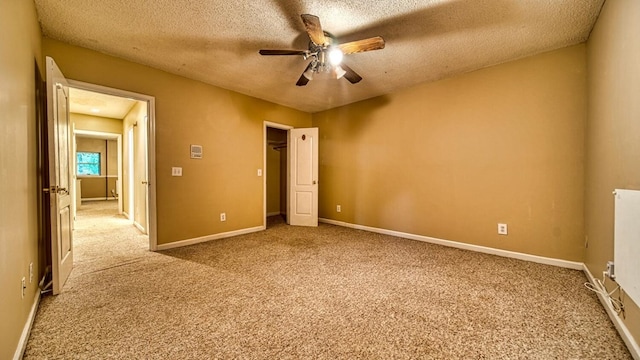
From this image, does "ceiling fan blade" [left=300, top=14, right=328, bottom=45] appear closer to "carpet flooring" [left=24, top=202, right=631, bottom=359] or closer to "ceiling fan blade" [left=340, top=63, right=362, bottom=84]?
"ceiling fan blade" [left=340, top=63, right=362, bottom=84]

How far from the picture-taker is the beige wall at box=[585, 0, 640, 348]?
1524 millimetres

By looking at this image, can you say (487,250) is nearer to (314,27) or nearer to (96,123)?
(314,27)

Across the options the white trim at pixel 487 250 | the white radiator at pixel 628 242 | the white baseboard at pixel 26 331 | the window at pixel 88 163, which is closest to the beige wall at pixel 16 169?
the white baseboard at pixel 26 331

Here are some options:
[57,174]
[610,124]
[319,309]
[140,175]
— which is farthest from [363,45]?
[140,175]

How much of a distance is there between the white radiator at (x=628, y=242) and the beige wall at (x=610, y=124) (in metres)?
0.13

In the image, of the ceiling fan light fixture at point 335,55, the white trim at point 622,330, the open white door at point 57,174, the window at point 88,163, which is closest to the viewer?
the white trim at point 622,330

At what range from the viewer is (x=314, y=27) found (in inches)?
79.4

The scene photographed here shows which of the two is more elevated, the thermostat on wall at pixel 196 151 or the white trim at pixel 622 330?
the thermostat on wall at pixel 196 151

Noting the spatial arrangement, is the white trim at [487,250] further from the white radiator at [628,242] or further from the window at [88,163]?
the window at [88,163]

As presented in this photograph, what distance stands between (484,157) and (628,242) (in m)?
1.93

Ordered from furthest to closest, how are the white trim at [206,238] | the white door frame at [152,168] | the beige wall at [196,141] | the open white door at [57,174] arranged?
the white trim at [206,238] < the white door frame at [152,168] < the beige wall at [196,141] < the open white door at [57,174]

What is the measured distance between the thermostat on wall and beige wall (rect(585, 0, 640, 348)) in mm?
4303

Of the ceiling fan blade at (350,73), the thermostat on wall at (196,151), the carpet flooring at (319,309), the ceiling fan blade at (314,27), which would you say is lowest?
the carpet flooring at (319,309)

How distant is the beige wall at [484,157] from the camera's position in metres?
2.68
